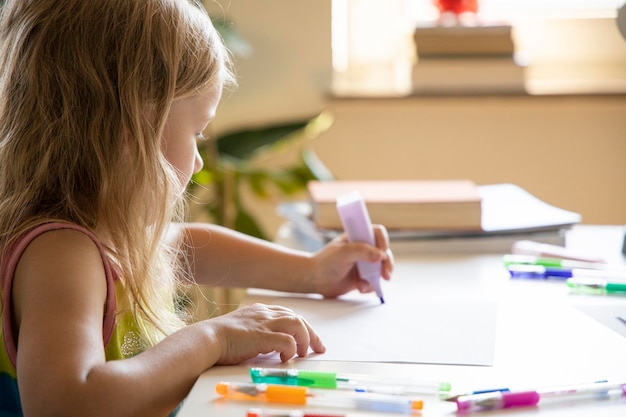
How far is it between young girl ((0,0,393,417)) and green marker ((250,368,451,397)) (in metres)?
0.05

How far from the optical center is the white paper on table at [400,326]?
72 centimetres

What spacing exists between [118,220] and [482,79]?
141 centimetres

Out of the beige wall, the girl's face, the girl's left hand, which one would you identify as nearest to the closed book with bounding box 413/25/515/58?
the beige wall

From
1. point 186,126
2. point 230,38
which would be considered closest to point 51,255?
point 186,126

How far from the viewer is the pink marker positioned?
0.93 m

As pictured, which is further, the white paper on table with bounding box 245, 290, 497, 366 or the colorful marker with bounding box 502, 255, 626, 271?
the colorful marker with bounding box 502, 255, 626, 271

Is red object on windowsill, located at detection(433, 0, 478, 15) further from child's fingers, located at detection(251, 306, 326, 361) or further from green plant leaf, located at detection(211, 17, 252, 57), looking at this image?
child's fingers, located at detection(251, 306, 326, 361)

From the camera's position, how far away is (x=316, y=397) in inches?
23.9

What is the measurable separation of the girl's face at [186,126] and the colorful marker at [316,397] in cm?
28

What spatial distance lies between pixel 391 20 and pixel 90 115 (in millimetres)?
1519

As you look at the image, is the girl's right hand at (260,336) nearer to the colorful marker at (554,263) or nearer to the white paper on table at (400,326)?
the white paper on table at (400,326)

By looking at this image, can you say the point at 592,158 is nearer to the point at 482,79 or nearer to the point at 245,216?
the point at 482,79

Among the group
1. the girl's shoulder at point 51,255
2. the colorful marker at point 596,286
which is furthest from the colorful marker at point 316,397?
the colorful marker at point 596,286

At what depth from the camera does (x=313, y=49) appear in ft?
6.91
